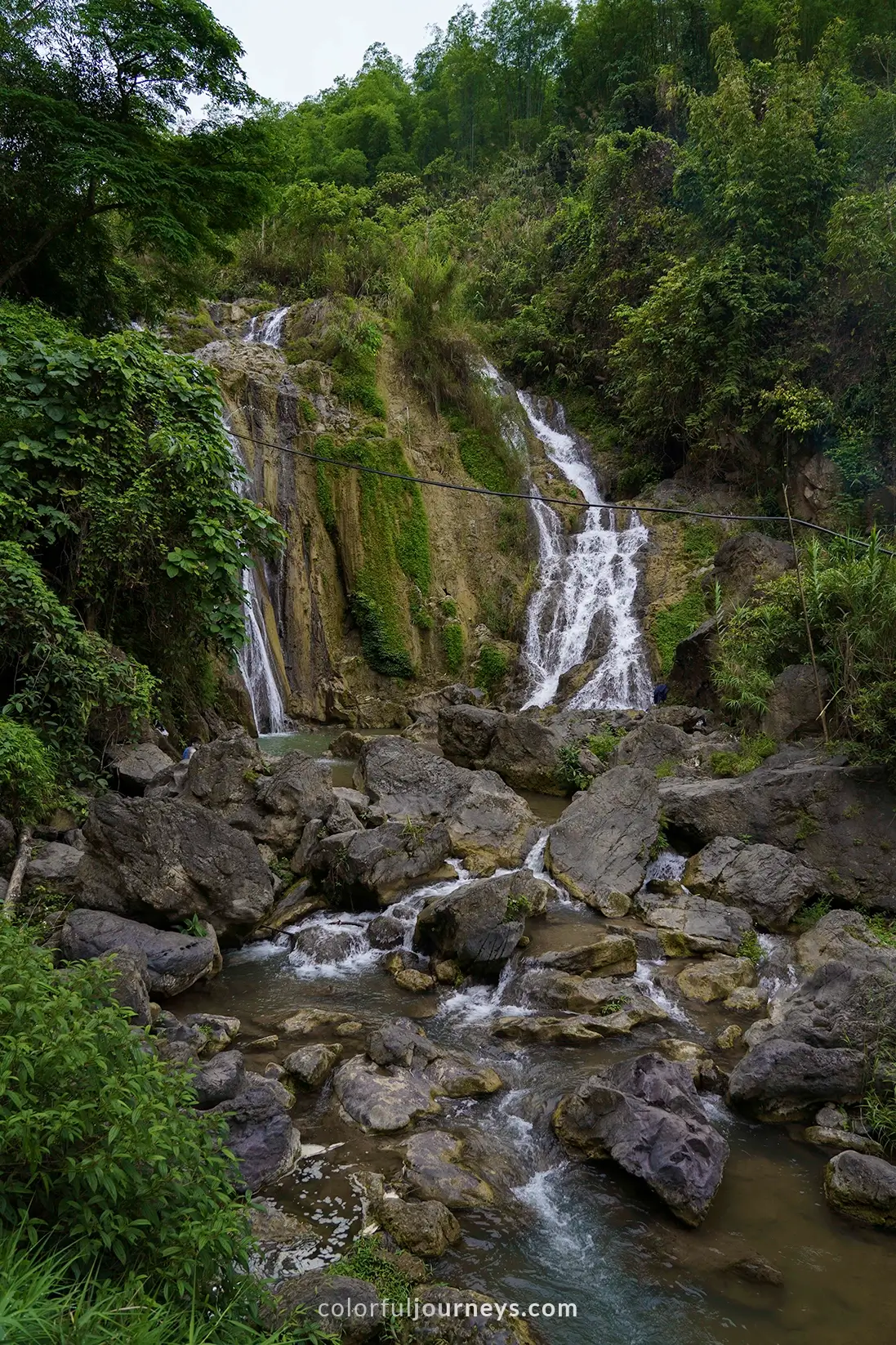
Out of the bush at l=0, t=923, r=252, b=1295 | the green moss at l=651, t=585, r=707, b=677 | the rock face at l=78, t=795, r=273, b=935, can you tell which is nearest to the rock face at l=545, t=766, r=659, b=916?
the rock face at l=78, t=795, r=273, b=935

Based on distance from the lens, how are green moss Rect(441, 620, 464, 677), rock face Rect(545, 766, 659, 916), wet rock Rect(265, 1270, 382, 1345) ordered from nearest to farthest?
1. wet rock Rect(265, 1270, 382, 1345)
2. rock face Rect(545, 766, 659, 916)
3. green moss Rect(441, 620, 464, 677)

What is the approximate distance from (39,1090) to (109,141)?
36.0 ft

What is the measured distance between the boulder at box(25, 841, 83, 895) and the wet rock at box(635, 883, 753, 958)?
5.37m

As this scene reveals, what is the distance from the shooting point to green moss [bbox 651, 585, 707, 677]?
1792 centimetres

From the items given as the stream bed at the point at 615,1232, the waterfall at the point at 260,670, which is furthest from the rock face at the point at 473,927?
the waterfall at the point at 260,670

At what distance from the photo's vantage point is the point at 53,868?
22.7 ft

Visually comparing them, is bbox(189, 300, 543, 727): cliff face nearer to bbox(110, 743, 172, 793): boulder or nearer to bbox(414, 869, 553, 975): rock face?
bbox(110, 743, 172, 793): boulder

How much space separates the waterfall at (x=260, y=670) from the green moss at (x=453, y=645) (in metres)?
4.30

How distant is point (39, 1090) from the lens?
2602 millimetres

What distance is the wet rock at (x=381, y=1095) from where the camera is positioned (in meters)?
5.03

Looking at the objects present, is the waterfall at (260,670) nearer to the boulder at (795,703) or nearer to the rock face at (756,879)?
the boulder at (795,703)

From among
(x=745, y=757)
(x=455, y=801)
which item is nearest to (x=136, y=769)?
(x=455, y=801)

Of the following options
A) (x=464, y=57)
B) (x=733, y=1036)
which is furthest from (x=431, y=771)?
(x=464, y=57)

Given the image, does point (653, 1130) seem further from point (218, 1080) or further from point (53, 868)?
point (53, 868)
